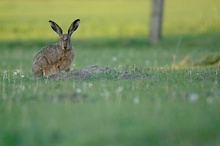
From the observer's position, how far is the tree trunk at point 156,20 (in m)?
27.5

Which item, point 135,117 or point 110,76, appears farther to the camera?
point 110,76

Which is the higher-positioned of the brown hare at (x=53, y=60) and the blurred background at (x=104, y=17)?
the blurred background at (x=104, y=17)

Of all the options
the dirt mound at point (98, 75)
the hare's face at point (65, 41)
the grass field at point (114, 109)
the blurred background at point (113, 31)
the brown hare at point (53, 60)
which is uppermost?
the blurred background at point (113, 31)

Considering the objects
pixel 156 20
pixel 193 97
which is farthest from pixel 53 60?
pixel 156 20

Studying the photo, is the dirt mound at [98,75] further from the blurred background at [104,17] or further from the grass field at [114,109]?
the blurred background at [104,17]

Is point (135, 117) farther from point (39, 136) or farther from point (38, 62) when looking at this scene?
point (38, 62)

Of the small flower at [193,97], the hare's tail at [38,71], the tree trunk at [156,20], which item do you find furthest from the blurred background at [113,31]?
the small flower at [193,97]

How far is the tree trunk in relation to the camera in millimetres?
27464

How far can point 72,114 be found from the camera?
8203mm

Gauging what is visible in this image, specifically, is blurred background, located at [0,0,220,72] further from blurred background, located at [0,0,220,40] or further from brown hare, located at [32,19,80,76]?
brown hare, located at [32,19,80,76]

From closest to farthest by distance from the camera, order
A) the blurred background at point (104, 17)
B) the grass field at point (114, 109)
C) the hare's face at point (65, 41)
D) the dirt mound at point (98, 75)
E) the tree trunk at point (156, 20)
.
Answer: the grass field at point (114, 109) → the dirt mound at point (98, 75) → the hare's face at point (65, 41) → the tree trunk at point (156, 20) → the blurred background at point (104, 17)

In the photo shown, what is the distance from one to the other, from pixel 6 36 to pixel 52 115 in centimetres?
2307

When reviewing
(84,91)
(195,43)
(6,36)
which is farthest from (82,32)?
(84,91)

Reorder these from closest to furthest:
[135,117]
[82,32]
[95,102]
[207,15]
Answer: [135,117]
[95,102]
[82,32]
[207,15]
